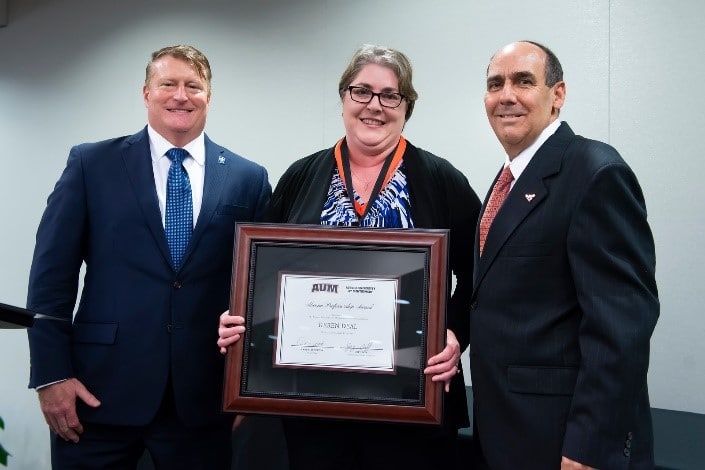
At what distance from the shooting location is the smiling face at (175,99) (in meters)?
2.08

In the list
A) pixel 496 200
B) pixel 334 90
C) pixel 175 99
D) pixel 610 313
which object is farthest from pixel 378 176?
pixel 334 90

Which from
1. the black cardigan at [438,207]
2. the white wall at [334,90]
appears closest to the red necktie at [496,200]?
the black cardigan at [438,207]

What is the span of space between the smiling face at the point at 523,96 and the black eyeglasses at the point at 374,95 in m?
0.37

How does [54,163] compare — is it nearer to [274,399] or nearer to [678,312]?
[274,399]

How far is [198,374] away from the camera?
6.56ft

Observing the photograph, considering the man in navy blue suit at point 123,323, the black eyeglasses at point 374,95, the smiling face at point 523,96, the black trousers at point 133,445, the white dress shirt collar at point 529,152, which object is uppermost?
the black eyeglasses at point 374,95

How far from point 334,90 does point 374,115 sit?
1706mm

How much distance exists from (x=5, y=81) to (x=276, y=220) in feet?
11.5

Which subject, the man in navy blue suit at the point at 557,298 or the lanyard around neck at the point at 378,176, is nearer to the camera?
the man in navy blue suit at the point at 557,298

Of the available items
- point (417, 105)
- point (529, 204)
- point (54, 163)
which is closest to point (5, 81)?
point (54, 163)

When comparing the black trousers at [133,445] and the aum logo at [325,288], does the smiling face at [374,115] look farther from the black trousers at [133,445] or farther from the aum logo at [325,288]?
the black trousers at [133,445]

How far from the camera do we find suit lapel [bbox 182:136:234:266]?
200 centimetres

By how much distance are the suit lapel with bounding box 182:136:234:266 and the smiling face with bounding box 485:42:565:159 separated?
888 mm

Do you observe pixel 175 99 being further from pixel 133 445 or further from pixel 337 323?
pixel 133 445
